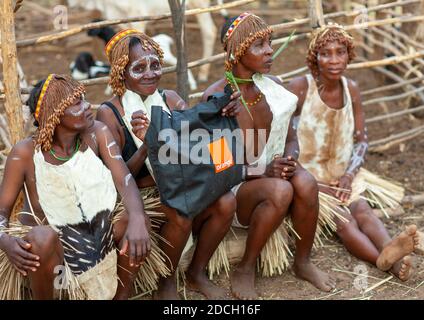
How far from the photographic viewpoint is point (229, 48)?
3338mm

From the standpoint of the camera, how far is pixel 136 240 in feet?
9.39

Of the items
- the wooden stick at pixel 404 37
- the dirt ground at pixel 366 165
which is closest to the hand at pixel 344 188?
the dirt ground at pixel 366 165

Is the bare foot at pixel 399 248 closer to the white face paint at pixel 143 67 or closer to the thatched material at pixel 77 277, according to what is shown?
A: the thatched material at pixel 77 277

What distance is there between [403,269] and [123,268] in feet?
4.43

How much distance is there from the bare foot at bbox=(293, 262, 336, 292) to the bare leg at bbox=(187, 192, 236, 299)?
408mm

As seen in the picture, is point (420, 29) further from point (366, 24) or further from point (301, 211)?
point (301, 211)

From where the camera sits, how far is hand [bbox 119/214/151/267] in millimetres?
2861

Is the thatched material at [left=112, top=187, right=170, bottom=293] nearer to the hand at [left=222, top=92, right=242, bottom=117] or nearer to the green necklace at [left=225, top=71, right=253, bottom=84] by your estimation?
the hand at [left=222, top=92, right=242, bottom=117]

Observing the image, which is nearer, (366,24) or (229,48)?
(229,48)

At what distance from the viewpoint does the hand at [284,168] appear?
3.22 metres

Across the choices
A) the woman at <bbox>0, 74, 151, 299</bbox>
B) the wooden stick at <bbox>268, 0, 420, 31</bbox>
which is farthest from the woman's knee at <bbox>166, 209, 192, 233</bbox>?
the wooden stick at <bbox>268, 0, 420, 31</bbox>
